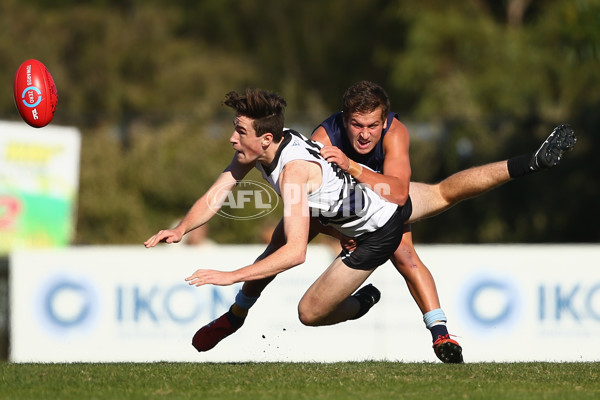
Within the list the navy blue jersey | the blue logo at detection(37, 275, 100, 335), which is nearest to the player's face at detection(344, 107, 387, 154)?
the navy blue jersey

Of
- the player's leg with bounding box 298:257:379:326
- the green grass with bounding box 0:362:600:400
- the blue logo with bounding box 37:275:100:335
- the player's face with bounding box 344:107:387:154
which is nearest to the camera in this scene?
the green grass with bounding box 0:362:600:400

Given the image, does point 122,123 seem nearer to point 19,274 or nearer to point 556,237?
point 556,237

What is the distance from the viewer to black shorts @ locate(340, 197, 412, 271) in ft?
25.1

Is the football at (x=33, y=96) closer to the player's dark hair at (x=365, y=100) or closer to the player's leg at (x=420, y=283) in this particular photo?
the player's dark hair at (x=365, y=100)

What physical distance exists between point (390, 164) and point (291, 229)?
1.45 metres

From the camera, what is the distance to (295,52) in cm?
3838

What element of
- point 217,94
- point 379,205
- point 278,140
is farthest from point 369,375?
point 217,94

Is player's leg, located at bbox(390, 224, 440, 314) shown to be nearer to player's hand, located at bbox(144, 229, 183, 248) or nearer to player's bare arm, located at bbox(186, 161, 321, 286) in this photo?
player's bare arm, located at bbox(186, 161, 321, 286)

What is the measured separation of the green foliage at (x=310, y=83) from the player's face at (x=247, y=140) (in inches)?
479

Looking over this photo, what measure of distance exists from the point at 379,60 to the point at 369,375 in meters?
27.1

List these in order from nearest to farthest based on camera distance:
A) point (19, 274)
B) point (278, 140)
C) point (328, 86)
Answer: point (278, 140) → point (19, 274) → point (328, 86)

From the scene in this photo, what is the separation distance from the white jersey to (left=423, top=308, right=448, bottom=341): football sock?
1.08 metres

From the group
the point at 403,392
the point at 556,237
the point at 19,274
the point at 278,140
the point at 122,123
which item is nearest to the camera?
the point at 403,392

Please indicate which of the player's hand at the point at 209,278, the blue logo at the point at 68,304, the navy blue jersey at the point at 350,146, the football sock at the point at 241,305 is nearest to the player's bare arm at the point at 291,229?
the player's hand at the point at 209,278
